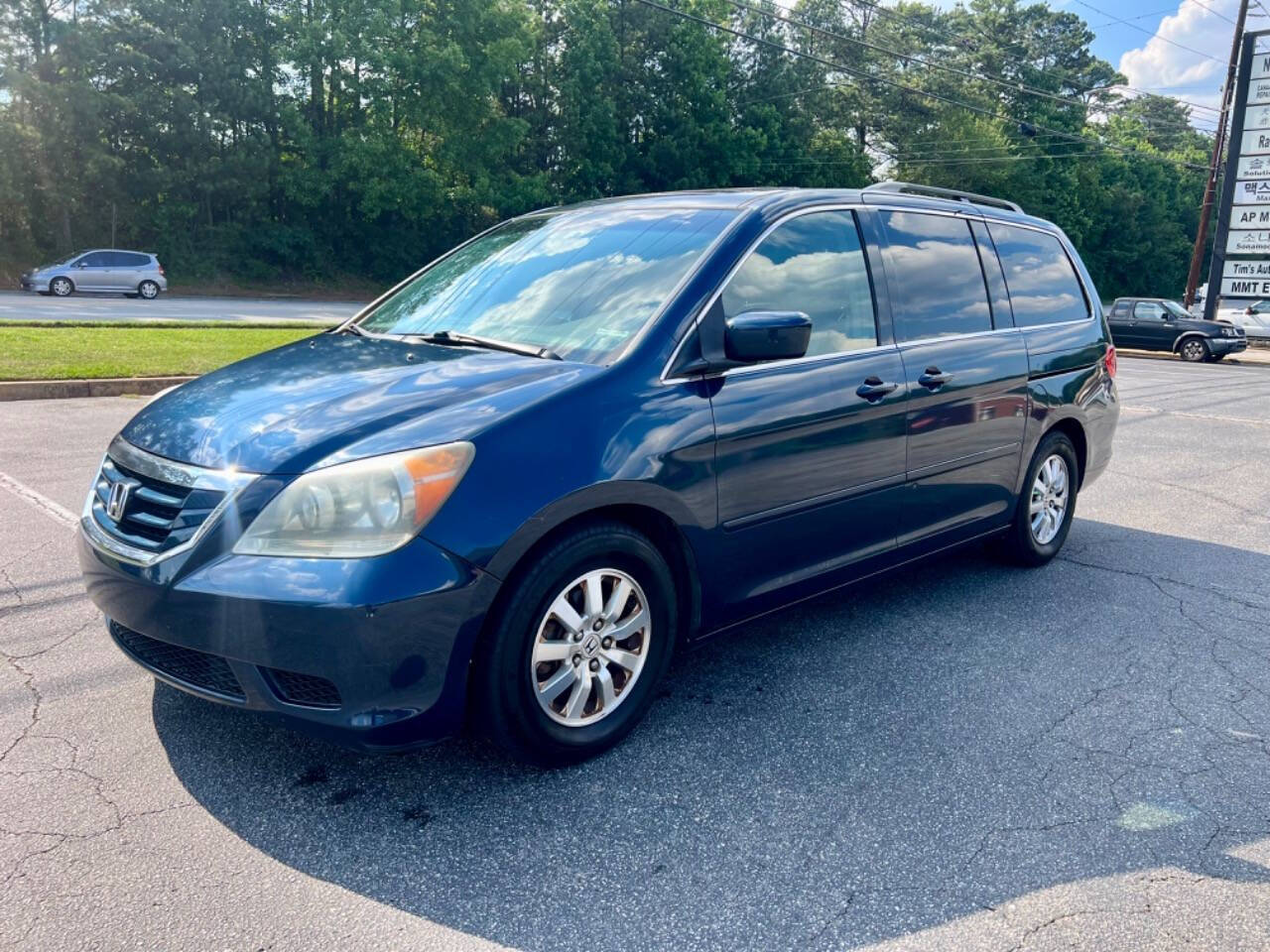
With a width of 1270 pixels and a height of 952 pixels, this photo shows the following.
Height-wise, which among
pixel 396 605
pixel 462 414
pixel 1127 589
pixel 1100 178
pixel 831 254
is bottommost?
pixel 1127 589

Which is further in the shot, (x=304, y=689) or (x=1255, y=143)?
(x=1255, y=143)

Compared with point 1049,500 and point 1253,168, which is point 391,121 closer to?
point 1253,168

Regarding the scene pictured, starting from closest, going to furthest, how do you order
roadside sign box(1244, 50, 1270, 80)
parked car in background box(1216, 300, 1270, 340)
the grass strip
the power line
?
the grass strip → the power line → roadside sign box(1244, 50, 1270, 80) → parked car in background box(1216, 300, 1270, 340)

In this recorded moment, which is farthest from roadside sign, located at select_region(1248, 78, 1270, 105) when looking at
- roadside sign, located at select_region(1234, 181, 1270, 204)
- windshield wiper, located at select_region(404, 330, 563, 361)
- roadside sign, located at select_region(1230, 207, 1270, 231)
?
windshield wiper, located at select_region(404, 330, 563, 361)

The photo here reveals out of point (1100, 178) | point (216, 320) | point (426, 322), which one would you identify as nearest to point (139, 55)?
point (216, 320)

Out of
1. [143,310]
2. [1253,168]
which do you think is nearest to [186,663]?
[143,310]

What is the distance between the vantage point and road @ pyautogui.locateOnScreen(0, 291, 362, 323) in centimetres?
1956

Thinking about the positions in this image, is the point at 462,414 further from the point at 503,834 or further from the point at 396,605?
the point at 503,834

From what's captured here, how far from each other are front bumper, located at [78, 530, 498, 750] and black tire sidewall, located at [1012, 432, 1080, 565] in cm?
342

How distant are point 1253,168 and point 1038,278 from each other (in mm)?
26998

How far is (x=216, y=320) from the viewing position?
2009 centimetres

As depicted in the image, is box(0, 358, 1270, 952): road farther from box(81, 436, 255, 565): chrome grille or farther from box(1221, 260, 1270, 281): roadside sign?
box(1221, 260, 1270, 281): roadside sign

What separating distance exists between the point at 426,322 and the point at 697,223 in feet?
3.79

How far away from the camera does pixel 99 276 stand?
95.0 feet
